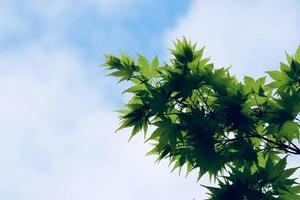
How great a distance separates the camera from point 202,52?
684 cm

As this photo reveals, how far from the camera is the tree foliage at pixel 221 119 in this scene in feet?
17.9

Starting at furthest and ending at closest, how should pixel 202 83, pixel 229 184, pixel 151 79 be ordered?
pixel 151 79 → pixel 202 83 → pixel 229 184

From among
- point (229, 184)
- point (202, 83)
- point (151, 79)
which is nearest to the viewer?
point (229, 184)

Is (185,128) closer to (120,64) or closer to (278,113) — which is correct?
(278,113)

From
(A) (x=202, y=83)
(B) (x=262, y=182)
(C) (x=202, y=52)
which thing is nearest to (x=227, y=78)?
(A) (x=202, y=83)

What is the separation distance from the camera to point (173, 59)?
22.5 ft

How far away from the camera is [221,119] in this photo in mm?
6008

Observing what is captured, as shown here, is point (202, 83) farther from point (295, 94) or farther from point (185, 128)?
point (295, 94)

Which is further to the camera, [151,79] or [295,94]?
[151,79]

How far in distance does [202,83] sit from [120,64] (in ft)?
4.59

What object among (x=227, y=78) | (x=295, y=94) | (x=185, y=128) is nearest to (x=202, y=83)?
(x=227, y=78)

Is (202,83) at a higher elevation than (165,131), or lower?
higher

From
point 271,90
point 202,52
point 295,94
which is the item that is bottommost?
point 295,94

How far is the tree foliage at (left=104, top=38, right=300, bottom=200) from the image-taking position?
545cm
